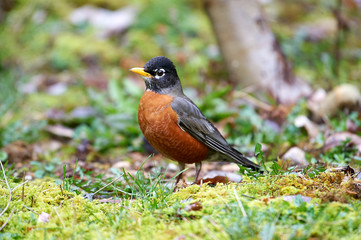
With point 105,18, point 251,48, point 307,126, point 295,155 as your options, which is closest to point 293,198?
point 295,155

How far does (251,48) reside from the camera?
7.65 metres

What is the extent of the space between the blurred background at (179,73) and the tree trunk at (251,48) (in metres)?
0.02

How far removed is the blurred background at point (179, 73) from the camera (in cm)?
561

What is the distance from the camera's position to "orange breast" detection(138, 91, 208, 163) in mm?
Answer: 4309

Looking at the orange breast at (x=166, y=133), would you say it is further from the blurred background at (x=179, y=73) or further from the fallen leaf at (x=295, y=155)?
the fallen leaf at (x=295, y=155)

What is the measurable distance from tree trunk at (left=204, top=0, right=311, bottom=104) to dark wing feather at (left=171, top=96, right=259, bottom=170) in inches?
117

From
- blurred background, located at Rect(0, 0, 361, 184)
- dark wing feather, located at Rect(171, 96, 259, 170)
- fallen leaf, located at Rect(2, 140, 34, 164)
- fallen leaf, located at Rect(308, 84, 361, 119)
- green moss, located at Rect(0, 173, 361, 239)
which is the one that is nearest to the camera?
green moss, located at Rect(0, 173, 361, 239)

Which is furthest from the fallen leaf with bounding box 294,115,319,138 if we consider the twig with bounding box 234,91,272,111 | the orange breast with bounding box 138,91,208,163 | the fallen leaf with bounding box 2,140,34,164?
the fallen leaf with bounding box 2,140,34,164

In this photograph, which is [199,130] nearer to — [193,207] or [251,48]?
[193,207]

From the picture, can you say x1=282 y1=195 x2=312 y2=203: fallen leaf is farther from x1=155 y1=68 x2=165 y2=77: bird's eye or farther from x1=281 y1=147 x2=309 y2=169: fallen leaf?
x1=155 y1=68 x2=165 y2=77: bird's eye

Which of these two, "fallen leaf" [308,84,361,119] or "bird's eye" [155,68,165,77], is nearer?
"bird's eye" [155,68,165,77]

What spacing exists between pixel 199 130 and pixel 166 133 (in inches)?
18.4

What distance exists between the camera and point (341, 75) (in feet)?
26.0

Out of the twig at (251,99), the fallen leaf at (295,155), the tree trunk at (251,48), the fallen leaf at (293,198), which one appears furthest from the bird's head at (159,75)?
the tree trunk at (251,48)
